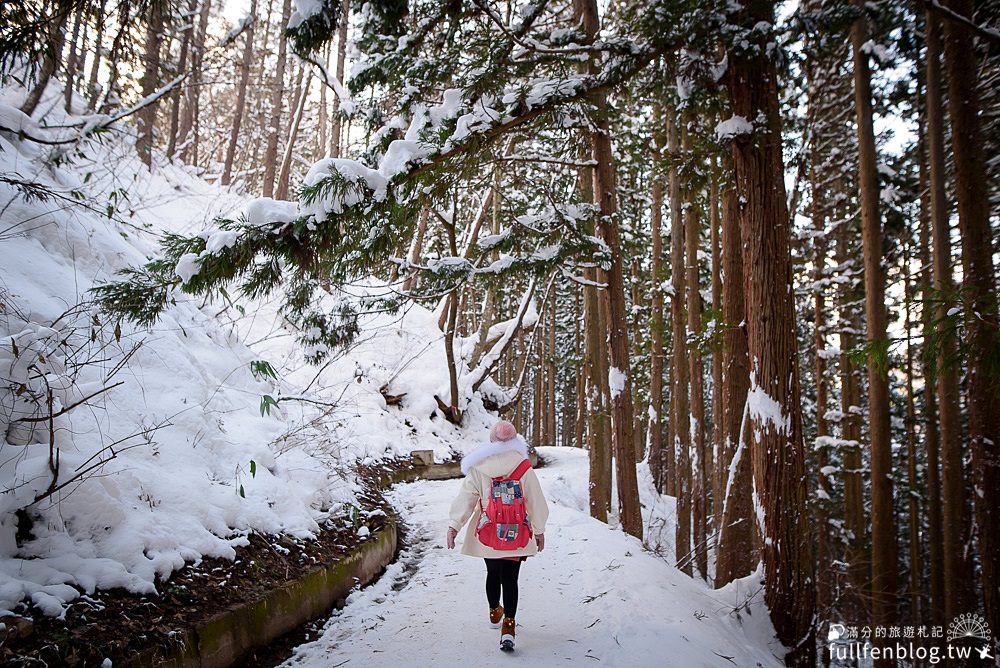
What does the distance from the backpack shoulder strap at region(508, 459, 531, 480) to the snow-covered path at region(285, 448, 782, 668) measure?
124 cm

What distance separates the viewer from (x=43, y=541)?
3.08 metres

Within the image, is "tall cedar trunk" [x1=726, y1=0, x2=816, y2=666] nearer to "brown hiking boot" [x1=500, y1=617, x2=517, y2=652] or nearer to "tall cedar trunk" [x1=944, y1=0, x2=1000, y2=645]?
"tall cedar trunk" [x1=944, y1=0, x2=1000, y2=645]

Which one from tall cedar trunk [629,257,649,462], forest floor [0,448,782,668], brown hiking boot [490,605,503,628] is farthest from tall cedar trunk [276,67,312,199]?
brown hiking boot [490,605,503,628]

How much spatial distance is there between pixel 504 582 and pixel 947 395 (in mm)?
7677

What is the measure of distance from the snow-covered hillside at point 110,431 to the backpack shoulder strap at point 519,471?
2.23 meters

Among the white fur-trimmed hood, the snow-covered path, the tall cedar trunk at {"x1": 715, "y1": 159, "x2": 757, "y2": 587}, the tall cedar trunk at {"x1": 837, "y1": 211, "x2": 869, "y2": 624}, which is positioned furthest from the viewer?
the tall cedar trunk at {"x1": 837, "y1": 211, "x2": 869, "y2": 624}

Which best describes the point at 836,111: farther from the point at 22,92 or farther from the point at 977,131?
the point at 22,92

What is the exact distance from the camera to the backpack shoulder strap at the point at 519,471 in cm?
434

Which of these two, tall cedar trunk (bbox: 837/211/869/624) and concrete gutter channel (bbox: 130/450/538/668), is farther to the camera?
tall cedar trunk (bbox: 837/211/869/624)

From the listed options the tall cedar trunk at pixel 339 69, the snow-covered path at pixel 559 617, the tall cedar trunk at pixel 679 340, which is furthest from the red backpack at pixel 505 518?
the tall cedar trunk at pixel 339 69

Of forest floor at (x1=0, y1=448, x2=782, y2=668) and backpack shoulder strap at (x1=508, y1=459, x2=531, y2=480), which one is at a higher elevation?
backpack shoulder strap at (x1=508, y1=459, x2=531, y2=480)

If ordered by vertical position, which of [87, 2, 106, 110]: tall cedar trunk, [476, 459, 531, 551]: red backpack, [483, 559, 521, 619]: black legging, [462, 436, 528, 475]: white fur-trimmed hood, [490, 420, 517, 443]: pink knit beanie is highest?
[87, 2, 106, 110]: tall cedar trunk

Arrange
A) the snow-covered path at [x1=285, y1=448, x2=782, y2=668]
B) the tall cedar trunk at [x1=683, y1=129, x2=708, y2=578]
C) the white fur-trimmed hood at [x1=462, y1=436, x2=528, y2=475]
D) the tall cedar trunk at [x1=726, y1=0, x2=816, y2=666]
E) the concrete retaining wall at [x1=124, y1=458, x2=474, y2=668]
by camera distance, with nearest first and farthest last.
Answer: the concrete retaining wall at [x1=124, y1=458, x2=474, y2=668]
the snow-covered path at [x1=285, y1=448, x2=782, y2=668]
the white fur-trimmed hood at [x1=462, y1=436, x2=528, y2=475]
the tall cedar trunk at [x1=726, y1=0, x2=816, y2=666]
the tall cedar trunk at [x1=683, y1=129, x2=708, y2=578]

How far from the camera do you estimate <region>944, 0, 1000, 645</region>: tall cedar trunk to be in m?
5.70
